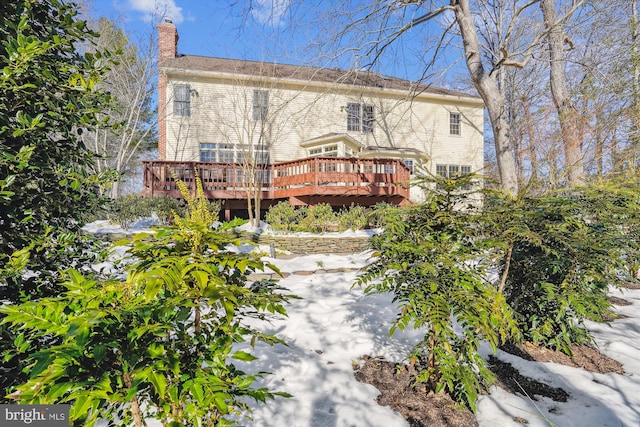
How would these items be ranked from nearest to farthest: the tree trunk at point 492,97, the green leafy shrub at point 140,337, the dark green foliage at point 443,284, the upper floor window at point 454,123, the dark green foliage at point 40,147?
the green leafy shrub at point 140,337
the dark green foliage at point 40,147
the dark green foliage at point 443,284
the tree trunk at point 492,97
the upper floor window at point 454,123

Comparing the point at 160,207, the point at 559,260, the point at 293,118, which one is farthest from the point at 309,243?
the point at 293,118

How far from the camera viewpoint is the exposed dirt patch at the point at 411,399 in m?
2.04

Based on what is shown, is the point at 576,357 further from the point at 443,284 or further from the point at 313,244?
the point at 313,244

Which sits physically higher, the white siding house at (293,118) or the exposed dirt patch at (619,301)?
the white siding house at (293,118)

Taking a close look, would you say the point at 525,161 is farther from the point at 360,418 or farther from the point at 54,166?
the point at 54,166

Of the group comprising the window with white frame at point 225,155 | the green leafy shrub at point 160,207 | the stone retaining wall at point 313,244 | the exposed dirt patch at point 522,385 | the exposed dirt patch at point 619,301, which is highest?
the window with white frame at point 225,155

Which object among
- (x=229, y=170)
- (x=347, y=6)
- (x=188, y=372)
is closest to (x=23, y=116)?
(x=188, y=372)

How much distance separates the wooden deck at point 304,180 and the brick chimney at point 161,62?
2957 mm

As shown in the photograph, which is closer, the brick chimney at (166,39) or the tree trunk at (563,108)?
the tree trunk at (563,108)

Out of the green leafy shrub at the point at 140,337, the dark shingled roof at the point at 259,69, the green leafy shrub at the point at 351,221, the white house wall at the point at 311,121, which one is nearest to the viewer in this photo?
the green leafy shrub at the point at 140,337

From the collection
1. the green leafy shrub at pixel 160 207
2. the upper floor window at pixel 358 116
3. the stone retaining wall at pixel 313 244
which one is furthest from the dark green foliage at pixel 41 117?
the upper floor window at pixel 358 116

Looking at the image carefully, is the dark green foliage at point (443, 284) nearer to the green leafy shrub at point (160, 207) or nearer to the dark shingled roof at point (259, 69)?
the green leafy shrub at point (160, 207)

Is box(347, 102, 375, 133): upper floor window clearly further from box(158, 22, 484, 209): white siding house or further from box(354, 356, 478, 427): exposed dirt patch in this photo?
box(354, 356, 478, 427): exposed dirt patch

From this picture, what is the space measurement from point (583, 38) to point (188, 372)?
10.9 m
